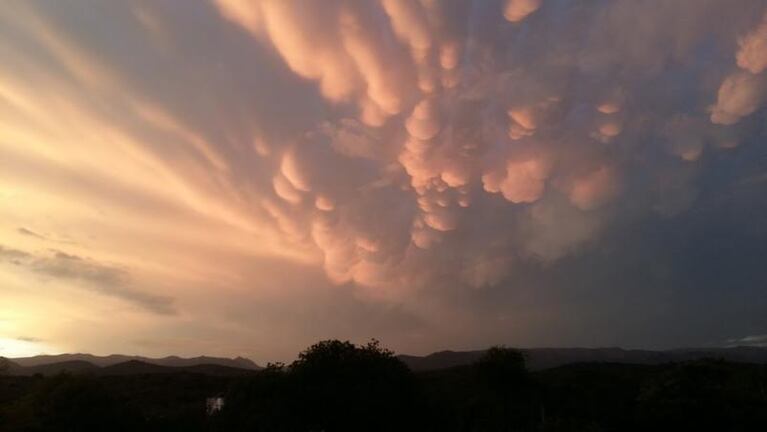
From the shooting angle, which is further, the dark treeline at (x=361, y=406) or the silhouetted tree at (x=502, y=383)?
the silhouetted tree at (x=502, y=383)

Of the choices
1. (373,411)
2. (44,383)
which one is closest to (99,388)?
(44,383)

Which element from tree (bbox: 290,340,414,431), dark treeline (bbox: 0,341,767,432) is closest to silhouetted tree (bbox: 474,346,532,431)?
dark treeline (bbox: 0,341,767,432)

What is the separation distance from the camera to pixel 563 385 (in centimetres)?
10044

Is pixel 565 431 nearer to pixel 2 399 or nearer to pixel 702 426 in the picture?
pixel 702 426

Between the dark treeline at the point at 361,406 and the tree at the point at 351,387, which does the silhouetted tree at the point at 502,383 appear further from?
the tree at the point at 351,387

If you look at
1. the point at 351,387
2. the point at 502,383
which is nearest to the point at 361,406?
the point at 351,387

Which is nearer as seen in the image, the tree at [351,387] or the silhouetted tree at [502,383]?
the tree at [351,387]

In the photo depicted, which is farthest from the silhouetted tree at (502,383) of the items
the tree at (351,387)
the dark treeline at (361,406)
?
the tree at (351,387)

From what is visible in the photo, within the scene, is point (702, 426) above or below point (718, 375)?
below

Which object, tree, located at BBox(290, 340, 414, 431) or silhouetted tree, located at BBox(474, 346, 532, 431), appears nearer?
tree, located at BBox(290, 340, 414, 431)

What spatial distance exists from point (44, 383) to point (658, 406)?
63.2 meters

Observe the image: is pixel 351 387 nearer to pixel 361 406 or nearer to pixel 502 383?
pixel 361 406

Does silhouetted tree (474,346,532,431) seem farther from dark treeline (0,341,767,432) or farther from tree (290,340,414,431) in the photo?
tree (290,340,414,431)

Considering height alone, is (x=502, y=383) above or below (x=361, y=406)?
above
